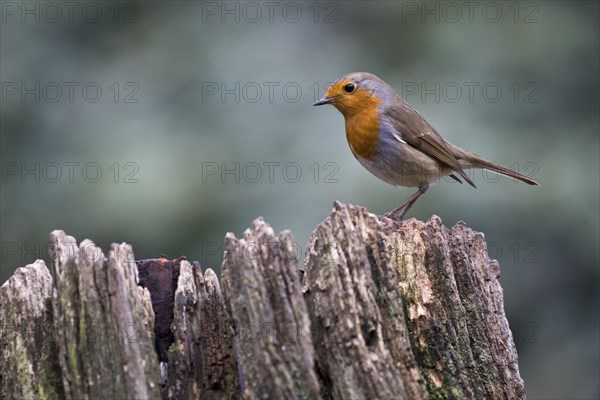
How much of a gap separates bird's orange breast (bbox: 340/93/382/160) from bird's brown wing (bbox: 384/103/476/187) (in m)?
0.10

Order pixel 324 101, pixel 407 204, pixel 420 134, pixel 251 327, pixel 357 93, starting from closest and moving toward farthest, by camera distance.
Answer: pixel 251 327, pixel 407 204, pixel 324 101, pixel 357 93, pixel 420 134

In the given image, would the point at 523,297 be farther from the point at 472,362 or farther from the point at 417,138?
the point at 472,362

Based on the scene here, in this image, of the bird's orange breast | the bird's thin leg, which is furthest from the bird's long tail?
the bird's orange breast

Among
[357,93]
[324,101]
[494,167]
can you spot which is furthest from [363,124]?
[494,167]

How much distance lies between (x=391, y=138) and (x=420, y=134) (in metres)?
0.23

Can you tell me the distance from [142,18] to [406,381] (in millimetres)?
4093

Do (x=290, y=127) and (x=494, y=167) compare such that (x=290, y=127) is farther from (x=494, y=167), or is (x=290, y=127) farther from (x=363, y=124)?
(x=494, y=167)

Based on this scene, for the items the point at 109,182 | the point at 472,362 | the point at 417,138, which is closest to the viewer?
the point at 472,362

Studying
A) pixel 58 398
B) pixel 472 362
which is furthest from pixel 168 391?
pixel 472 362

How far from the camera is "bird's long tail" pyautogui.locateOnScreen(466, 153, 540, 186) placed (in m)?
5.75

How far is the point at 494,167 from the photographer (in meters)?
6.16

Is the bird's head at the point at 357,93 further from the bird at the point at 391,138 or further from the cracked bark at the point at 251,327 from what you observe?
the cracked bark at the point at 251,327

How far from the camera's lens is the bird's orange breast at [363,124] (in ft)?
19.2

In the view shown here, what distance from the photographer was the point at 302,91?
5.70 m
